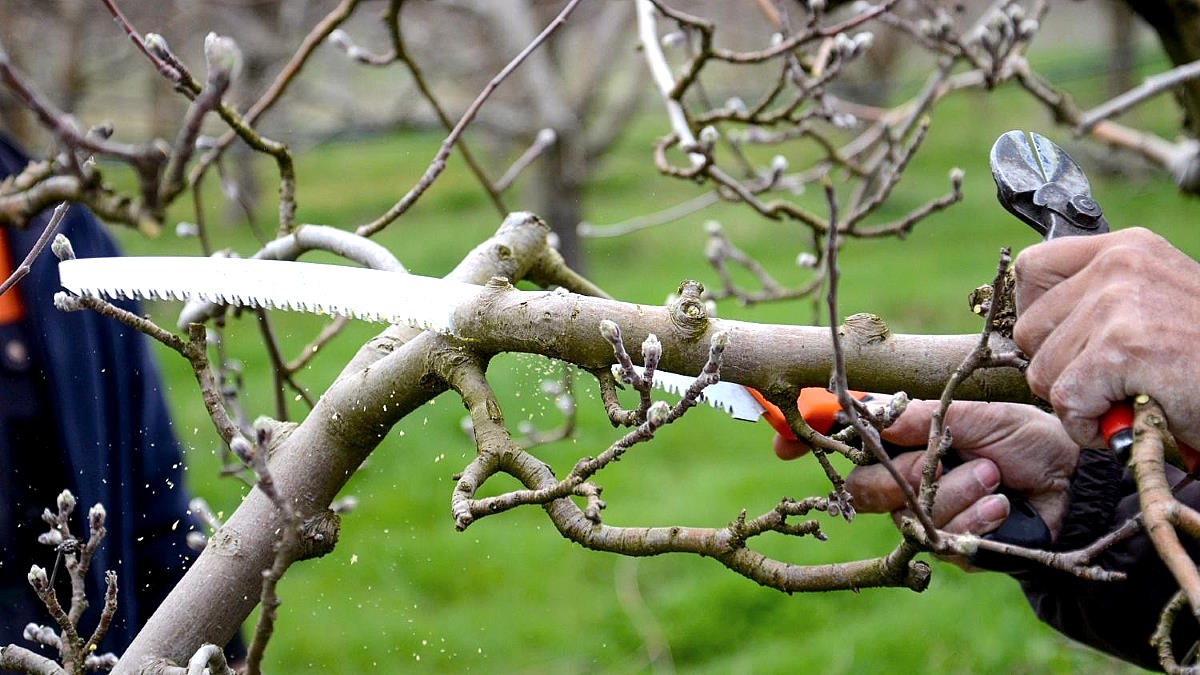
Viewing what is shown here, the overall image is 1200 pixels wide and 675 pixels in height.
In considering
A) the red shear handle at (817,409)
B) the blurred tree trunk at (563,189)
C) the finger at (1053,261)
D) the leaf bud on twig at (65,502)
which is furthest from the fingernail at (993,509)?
the blurred tree trunk at (563,189)

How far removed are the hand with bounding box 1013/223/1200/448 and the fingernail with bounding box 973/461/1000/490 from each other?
517 millimetres

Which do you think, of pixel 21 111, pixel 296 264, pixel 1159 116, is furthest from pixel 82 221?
pixel 1159 116

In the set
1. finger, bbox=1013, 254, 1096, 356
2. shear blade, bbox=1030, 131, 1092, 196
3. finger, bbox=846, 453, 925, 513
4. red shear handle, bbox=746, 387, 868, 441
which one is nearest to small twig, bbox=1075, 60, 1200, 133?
shear blade, bbox=1030, 131, 1092, 196

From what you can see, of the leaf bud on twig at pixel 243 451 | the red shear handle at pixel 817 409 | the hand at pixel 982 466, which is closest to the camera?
the leaf bud on twig at pixel 243 451

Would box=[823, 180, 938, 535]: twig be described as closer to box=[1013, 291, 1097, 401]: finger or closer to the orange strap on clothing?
box=[1013, 291, 1097, 401]: finger

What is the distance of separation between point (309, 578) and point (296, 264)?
3.82m

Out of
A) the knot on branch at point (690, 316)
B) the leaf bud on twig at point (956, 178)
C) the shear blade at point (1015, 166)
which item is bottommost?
the leaf bud on twig at point (956, 178)

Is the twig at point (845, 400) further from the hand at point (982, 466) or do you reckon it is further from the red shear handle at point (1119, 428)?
the hand at point (982, 466)

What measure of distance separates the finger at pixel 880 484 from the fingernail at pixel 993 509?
12 cm

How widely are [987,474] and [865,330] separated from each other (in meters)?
0.63

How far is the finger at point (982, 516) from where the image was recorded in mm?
1774

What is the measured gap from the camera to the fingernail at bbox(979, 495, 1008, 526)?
1.78 m

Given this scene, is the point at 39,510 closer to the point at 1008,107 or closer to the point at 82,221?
the point at 82,221

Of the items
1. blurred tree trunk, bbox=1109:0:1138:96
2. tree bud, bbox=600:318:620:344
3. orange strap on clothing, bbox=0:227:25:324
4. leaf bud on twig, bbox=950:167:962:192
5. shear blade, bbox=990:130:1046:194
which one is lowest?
blurred tree trunk, bbox=1109:0:1138:96
